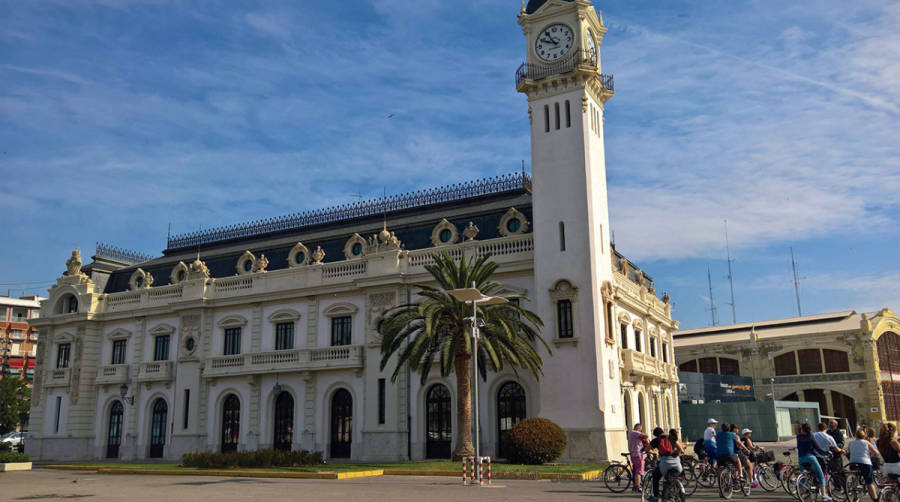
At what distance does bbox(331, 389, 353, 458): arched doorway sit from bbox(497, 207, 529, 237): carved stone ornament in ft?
40.9

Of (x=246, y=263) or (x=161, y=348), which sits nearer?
(x=246, y=263)

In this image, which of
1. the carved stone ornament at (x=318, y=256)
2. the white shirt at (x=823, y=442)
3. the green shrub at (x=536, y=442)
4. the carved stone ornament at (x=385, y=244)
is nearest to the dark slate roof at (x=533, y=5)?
the carved stone ornament at (x=385, y=244)

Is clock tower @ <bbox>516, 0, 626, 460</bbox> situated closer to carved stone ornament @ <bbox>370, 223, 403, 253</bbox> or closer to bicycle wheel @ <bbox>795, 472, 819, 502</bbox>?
carved stone ornament @ <bbox>370, 223, 403, 253</bbox>

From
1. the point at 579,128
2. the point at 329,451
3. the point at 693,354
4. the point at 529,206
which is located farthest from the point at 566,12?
the point at 693,354

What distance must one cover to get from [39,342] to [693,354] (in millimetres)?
68413

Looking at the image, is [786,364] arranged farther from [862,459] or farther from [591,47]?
[862,459]

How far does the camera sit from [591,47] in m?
37.8

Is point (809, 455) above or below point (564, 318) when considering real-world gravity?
below

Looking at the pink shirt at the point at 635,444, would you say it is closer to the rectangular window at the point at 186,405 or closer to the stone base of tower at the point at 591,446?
the stone base of tower at the point at 591,446

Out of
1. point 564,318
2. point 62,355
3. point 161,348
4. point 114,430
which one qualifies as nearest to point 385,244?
point 564,318

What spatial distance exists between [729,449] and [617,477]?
3489mm

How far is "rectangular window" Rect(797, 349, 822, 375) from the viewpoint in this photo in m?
80.1

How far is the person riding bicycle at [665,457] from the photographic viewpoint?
1522cm

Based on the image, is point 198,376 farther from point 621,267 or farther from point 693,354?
point 693,354
